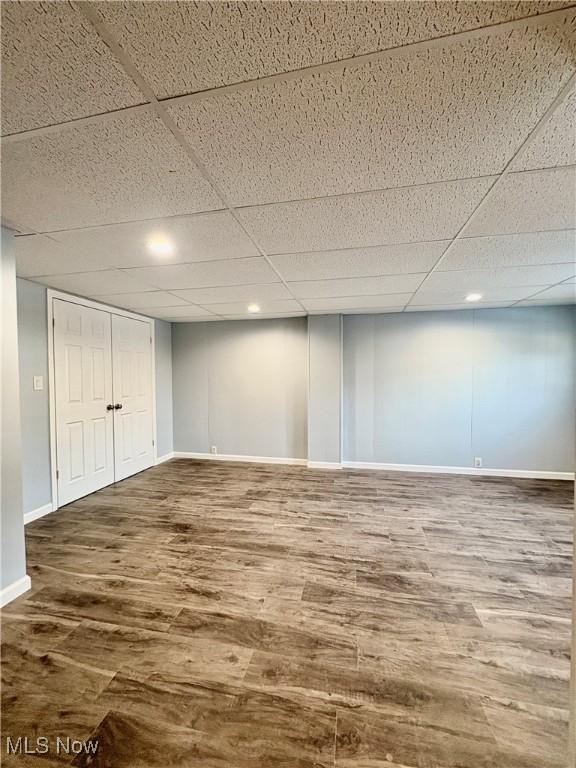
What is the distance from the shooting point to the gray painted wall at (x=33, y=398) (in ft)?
10.2

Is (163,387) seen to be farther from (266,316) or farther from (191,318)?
(266,316)

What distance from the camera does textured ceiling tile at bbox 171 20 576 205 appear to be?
0.94 meters

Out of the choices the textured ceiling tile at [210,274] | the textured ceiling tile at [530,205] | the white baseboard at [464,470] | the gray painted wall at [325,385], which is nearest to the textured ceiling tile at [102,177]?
the textured ceiling tile at [210,274]

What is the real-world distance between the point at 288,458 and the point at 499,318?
367 centimetres

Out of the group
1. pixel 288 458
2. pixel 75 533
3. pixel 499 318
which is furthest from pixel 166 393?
pixel 499 318

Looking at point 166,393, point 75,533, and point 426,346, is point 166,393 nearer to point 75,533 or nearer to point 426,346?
point 75,533

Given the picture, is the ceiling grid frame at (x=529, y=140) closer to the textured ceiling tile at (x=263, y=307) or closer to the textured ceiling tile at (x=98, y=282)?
the textured ceiling tile at (x=263, y=307)

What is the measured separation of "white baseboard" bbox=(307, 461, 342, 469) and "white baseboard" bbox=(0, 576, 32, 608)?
3.48m

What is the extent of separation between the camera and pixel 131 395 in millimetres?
4613

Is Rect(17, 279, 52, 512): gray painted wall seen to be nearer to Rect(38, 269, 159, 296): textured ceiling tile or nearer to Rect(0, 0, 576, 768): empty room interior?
Rect(0, 0, 576, 768): empty room interior

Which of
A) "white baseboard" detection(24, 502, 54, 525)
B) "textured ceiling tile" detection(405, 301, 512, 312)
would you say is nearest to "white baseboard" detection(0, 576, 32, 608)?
"white baseboard" detection(24, 502, 54, 525)

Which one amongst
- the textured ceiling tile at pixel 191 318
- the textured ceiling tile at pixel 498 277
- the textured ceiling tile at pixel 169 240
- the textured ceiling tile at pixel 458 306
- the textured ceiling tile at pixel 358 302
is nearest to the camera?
the textured ceiling tile at pixel 169 240

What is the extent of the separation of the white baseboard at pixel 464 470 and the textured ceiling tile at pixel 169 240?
3.64 m

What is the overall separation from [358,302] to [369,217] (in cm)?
226
